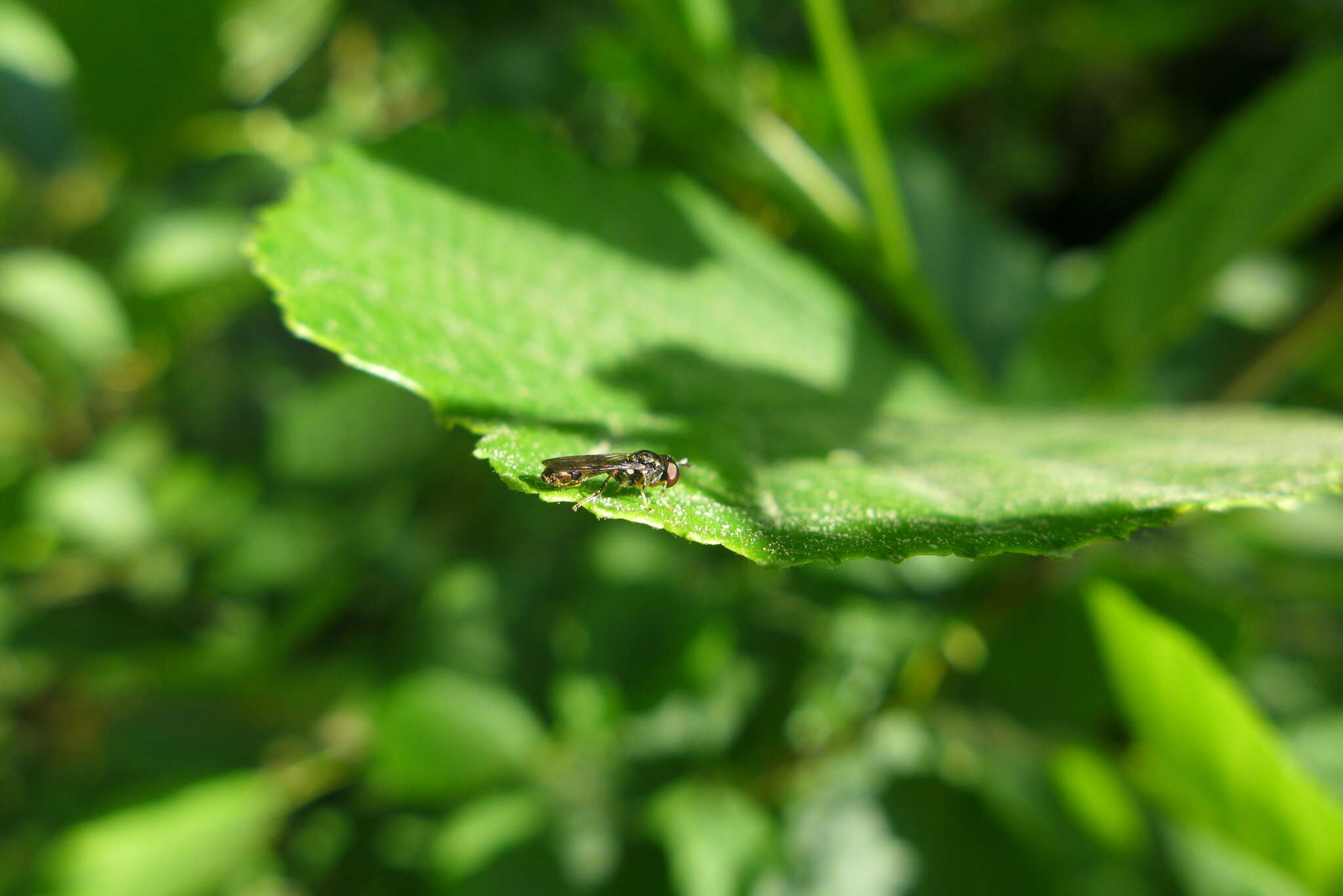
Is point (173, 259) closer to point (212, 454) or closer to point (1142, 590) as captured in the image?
point (212, 454)

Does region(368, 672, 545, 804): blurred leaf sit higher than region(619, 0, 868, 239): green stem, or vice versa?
region(619, 0, 868, 239): green stem

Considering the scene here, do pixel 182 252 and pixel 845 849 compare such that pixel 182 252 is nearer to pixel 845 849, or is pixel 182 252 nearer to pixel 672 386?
pixel 672 386

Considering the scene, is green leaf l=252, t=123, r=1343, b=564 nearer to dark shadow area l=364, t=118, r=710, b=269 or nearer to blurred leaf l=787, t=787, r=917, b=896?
dark shadow area l=364, t=118, r=710, b=269

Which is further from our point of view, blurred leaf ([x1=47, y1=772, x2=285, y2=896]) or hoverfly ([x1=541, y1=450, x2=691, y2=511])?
blurred leaf ([x1=47, y1=772, x2=285, y2=896])

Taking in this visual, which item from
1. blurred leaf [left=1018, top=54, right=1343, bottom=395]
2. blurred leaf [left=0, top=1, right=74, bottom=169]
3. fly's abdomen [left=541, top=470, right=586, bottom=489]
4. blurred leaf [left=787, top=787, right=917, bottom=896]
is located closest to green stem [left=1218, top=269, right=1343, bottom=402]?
blurred leaf [left=1018, top=54, right=1343, bottom=395]

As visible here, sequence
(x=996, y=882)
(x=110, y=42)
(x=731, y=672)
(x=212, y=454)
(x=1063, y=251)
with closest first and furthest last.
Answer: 1. (x=996, y=882)
2. (x=110, y=42)
3. (x=731, y=672)
4. (x=212, y=454)
5. (x=1063, y=251)

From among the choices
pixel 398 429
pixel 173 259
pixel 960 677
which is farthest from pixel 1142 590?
pixel 173 259

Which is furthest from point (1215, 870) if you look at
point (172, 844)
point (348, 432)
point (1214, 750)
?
point (172, 844)
